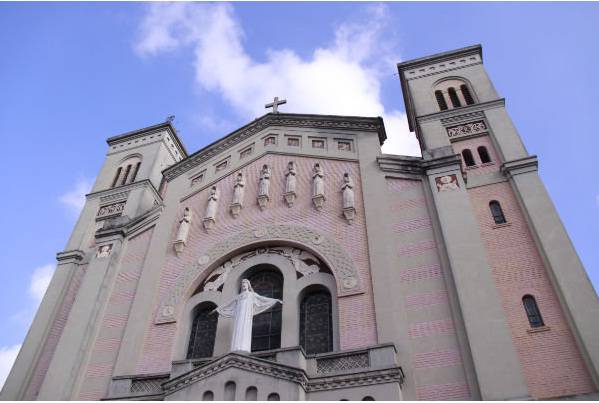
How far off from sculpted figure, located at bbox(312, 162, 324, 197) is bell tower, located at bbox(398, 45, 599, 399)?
366 cm

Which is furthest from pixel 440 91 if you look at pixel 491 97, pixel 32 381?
pixel 32 381

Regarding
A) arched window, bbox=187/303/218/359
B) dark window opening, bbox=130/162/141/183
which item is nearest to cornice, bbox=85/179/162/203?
dark window opening, bbox=130/162/141/183

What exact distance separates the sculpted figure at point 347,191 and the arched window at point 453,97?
6184 millimetres

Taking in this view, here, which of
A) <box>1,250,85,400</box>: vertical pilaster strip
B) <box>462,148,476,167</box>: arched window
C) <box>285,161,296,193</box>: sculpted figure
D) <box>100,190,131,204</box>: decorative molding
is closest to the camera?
<box>1,250,85,400</box>: vertical pilaster strip

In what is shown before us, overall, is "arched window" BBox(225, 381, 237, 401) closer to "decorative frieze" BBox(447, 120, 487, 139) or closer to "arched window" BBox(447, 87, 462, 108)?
"decorative frieze" BBox(447, 120, 487, 139)

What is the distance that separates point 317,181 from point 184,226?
5237 mm

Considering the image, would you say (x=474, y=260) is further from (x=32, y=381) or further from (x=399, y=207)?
(x=32, y=381)

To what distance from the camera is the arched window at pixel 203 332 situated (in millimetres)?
15760

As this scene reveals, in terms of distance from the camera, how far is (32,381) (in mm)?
16938

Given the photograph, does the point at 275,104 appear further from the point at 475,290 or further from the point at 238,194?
the point at 475,290

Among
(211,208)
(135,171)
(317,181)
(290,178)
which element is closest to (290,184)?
(290,178)

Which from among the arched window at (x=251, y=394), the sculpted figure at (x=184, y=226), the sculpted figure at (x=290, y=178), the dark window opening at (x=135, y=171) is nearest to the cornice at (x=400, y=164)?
the sculpted figure at (x=290, y=178)

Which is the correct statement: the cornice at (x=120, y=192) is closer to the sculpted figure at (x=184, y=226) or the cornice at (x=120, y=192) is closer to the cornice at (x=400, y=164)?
the sculpted figure at (x=184, y=226)

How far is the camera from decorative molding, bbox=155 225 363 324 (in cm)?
1523
